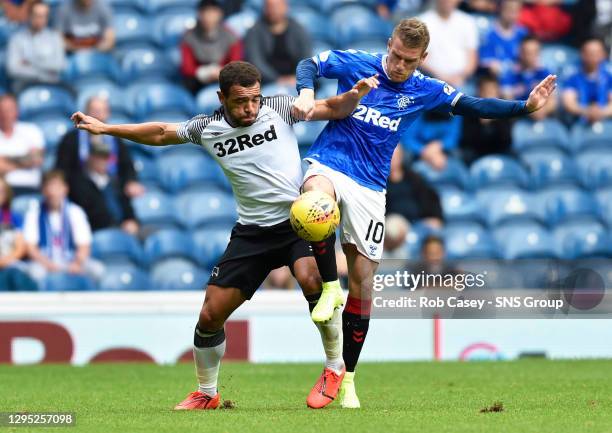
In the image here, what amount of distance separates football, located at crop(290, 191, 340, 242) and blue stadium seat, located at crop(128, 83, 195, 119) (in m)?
8.74

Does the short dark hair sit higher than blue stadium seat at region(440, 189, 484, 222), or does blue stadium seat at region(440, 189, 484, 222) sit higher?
the short dark hair

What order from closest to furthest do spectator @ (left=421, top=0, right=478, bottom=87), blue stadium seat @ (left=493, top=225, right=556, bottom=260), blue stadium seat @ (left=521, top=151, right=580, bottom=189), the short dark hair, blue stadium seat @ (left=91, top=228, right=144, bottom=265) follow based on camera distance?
the short dark hair < blue stadium seat @ (left=91, top=228, right=144, bottom=265) < blue stadium seat @ (left=493, top=225, right=556, bottom=260) < blue stadium seat @ (left=521, top=151, right=580, bottom=189) < spectator @ (left=421, top=0, right=478, bottom=87)

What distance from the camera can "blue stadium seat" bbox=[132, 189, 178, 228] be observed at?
1503cm

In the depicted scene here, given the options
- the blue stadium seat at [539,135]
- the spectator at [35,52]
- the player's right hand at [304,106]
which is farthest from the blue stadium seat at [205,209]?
the player's right hand at [304,106]

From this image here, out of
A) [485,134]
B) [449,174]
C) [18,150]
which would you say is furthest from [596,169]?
[18,150]

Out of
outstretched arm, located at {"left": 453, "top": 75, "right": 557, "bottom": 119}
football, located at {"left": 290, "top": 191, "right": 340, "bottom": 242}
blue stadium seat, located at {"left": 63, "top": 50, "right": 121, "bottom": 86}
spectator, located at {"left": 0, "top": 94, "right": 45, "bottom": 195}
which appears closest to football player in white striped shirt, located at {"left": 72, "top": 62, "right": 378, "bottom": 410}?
football, located at {"left": 290, "top": 191, "right": 340, "bottom": 242}

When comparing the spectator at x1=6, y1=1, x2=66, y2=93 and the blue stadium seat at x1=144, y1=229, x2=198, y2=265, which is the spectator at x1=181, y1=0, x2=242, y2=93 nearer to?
the spectator at x1=6, y1=1, x2=66, y2=93

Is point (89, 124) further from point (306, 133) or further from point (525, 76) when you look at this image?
point (525, 76)

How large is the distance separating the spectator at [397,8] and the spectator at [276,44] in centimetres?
191

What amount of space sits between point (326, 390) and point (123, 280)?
6.78 meters

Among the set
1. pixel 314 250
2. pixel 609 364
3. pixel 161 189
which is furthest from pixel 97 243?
pixel 314 250

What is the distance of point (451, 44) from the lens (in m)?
16.2

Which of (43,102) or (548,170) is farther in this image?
(548,170)

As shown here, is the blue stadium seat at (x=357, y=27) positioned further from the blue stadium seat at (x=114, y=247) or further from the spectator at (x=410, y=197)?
the blue stadium seat at (x=114, y=247)
